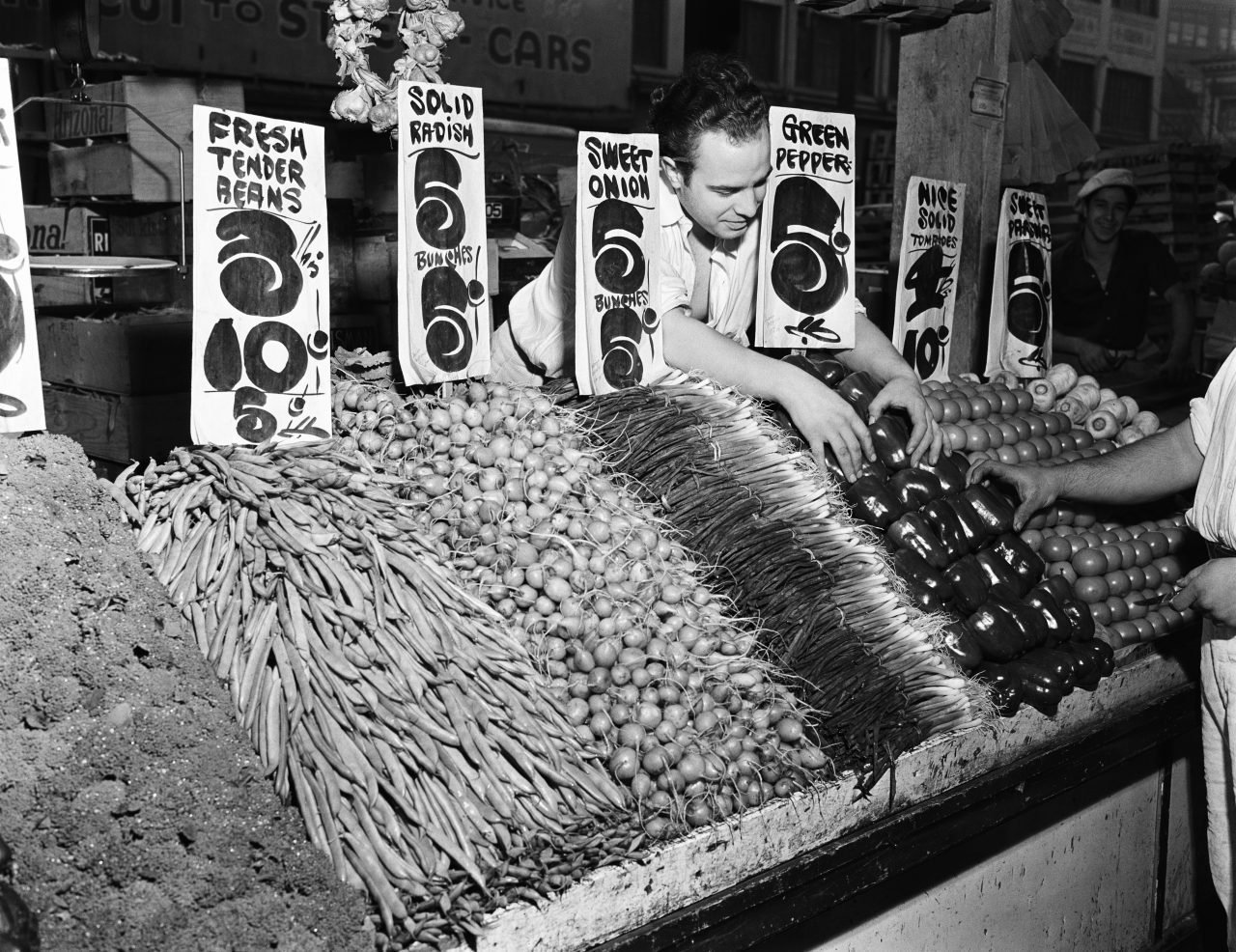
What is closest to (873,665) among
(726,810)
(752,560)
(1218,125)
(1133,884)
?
(752,560)

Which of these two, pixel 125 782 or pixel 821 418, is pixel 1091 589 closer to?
pixel 821 418

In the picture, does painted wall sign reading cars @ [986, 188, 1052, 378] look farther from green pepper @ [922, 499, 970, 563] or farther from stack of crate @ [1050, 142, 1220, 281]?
stack of crate @ [1050, 142, 1220, 281]

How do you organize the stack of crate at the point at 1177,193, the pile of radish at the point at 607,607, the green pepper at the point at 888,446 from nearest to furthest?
the pile of radish at the point at 607,607, the green pepper at the point at 888,446, the stack of crate at the point at 1177,193

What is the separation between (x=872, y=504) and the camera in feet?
9.39

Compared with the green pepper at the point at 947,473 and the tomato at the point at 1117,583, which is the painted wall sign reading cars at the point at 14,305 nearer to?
the green pepper at the point at 947,473

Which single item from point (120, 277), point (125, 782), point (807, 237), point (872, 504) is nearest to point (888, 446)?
point (872, 504)

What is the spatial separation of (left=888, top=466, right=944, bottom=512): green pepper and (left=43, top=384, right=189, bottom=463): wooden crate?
261 centimetres

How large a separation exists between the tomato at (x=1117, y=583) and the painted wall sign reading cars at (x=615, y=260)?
1.60m

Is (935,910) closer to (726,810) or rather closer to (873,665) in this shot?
(873,665)

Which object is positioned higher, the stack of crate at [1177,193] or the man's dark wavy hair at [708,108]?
the stack of crate at [1177,193]

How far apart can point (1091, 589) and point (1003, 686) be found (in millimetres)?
808

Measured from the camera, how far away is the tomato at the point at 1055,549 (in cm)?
347

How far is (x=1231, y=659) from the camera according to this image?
2824 millimetres

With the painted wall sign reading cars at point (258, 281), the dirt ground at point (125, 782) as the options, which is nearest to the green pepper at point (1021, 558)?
the painted wall sign reading cars at point (258, 281)
